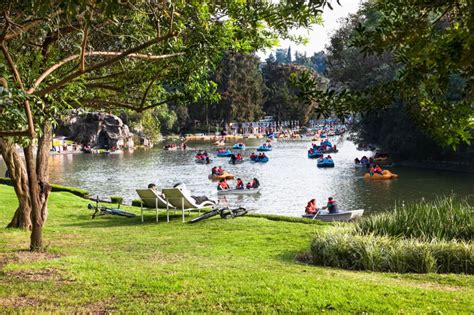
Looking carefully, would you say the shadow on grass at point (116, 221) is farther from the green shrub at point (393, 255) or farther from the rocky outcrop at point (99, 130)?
the rocky outcrop at point (99, 130)

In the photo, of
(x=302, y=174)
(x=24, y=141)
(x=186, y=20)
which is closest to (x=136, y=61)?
(x=186, y=20)

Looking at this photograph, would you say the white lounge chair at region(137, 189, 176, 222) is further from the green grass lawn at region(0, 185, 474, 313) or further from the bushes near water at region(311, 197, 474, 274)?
the bushes near water at region(311, 197, 474, 274)

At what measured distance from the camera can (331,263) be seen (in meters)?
8.83

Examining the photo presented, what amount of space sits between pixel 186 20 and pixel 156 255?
3863 millimetres

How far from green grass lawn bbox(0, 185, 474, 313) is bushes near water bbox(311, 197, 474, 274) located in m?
0.58

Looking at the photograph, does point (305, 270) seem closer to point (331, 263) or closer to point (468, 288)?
point (331, 263)

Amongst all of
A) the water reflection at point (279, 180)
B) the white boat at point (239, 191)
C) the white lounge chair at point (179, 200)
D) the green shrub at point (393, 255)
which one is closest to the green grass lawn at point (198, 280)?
the green shrub at point (393, 255)

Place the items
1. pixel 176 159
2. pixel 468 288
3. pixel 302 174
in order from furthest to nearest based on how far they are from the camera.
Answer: pixel 176 159 < pixel 302 174 < pixel 468 288

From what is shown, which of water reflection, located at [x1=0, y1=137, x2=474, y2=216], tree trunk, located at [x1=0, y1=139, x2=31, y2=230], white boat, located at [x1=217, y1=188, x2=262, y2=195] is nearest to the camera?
tree trunk, located at [x1=0, y1=139, x2=31, y2=230]

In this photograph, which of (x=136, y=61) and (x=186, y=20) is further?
(x=136, y=61)

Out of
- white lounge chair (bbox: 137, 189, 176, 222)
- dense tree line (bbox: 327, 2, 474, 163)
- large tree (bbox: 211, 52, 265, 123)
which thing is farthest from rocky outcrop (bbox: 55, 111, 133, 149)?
white lounge chair (bbox: 137, 189, 176, 222)

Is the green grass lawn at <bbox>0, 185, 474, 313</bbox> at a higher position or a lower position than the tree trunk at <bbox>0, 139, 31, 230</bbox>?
lower

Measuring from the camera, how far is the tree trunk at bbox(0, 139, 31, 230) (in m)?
11.1

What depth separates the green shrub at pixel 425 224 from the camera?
1005cm
